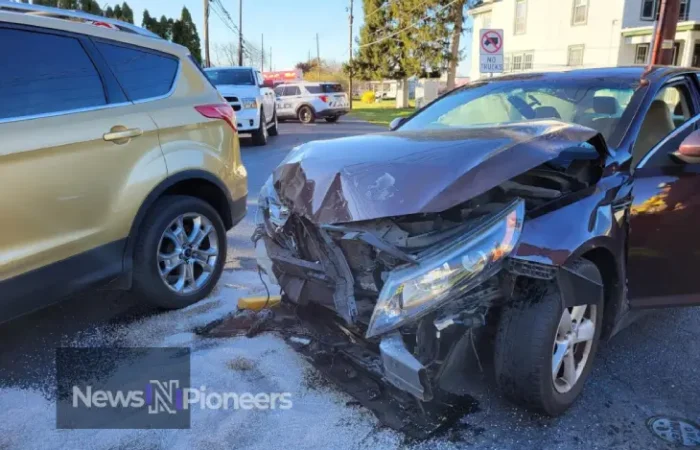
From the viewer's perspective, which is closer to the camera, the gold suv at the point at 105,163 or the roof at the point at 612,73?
the gold suv at the point at 105,163

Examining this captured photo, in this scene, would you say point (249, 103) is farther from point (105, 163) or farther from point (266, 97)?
point (105, 163)

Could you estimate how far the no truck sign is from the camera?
34.3 ft

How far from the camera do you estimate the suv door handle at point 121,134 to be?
3.16 meters

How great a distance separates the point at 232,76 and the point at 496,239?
12450 mm

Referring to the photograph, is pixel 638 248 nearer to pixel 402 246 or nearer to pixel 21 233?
pixel 402 246

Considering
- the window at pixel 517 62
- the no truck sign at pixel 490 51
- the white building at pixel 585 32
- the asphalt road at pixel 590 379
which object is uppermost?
the white building at pixel 585 32

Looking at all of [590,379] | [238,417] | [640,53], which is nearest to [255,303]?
[238,417]

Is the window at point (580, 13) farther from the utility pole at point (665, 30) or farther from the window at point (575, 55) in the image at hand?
the utility pole at point (665, 30)

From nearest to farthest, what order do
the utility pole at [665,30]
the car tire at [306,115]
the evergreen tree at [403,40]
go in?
the utility pole at [665,30] < the car tire at [306,115] < the evergreen tree at [403,40]

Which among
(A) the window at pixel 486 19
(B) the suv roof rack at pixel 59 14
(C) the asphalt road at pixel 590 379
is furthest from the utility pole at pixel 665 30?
(A) the window at pixel 486 19

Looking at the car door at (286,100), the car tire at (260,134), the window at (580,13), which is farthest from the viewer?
the window at (580,13)

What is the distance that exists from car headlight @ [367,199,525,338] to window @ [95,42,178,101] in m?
2.26

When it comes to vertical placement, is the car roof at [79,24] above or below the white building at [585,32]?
below

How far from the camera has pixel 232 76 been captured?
13.5 metres
